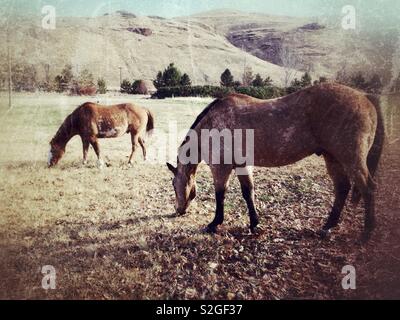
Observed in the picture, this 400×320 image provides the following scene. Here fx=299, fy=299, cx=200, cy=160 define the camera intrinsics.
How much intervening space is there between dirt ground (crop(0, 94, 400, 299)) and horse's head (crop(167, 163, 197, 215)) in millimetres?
311

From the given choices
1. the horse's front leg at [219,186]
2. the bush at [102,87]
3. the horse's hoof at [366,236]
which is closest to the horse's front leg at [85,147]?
the bush at [102,87]

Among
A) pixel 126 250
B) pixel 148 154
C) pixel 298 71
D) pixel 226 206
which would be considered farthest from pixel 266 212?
pixel 298 71

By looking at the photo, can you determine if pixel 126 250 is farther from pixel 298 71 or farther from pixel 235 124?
pixel 298 71

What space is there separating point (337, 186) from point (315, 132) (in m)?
1.12

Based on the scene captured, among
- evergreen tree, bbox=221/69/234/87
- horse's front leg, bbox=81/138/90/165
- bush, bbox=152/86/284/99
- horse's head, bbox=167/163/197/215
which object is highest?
evergreen tree, bbox=221/69/234/87

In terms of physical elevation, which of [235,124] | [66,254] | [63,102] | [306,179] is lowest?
[66,254]

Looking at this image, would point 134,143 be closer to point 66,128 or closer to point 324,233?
point 66,128

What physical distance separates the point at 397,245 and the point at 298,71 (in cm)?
1596

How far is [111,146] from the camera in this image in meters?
8.98

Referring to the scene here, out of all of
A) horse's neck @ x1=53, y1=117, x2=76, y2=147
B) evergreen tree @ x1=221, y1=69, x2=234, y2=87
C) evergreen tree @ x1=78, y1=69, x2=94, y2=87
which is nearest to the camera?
horse's neck @ x1=53, y1=117, x2=76, y2=147

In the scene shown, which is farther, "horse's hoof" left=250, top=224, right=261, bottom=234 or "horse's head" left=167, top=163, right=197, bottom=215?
"horse's head" left=167, top=163, right=197, bottom=215

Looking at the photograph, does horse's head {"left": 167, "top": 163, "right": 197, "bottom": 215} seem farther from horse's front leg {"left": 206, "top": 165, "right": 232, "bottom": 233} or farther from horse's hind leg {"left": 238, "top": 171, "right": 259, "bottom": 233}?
horse's hind leg {"left": 238, "top": 171, "right": 259, "bottom": 233}

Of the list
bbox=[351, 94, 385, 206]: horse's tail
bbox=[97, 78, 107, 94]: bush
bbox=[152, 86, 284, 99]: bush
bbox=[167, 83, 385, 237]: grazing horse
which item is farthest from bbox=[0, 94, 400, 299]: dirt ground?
bbox=[97, 78, 107, 94]: bush

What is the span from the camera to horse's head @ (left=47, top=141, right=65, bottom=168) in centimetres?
746
